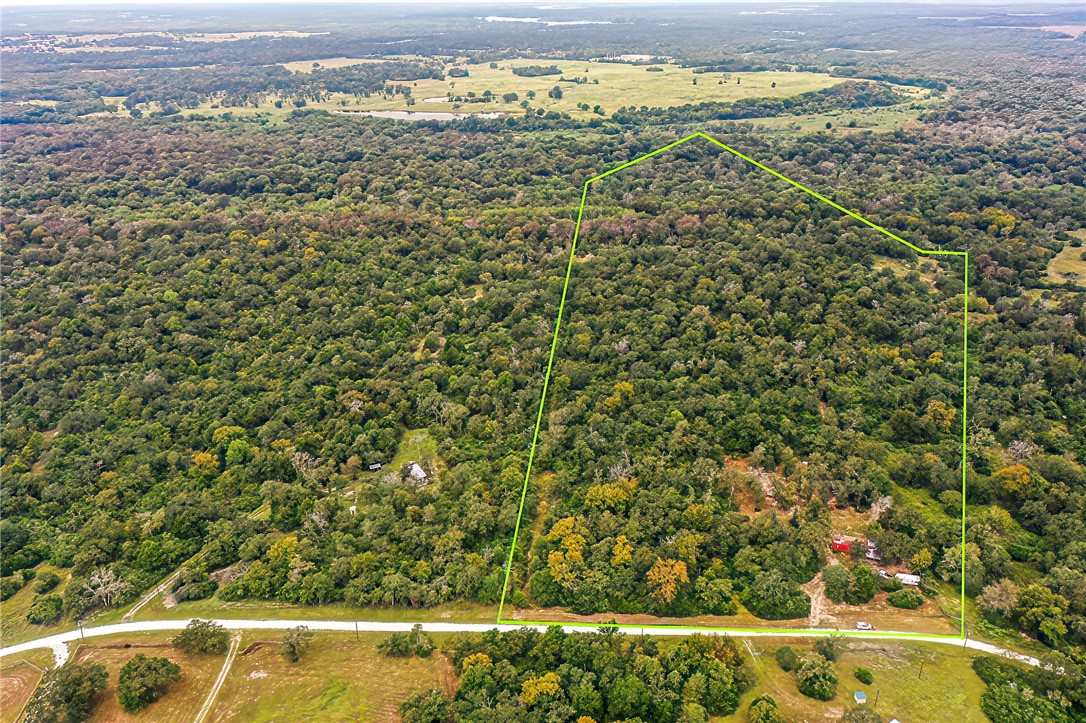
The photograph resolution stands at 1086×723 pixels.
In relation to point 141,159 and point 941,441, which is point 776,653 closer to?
point 941,441

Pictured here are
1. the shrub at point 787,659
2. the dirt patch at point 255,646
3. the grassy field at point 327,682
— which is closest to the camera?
the grassy field at point 327,682

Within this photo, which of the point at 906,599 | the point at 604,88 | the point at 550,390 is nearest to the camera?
the point at 906,599

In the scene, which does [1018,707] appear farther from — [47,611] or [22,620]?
[22,620]

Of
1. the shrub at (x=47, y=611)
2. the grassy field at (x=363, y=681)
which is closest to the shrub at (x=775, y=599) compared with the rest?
the grassy field at (x=363, y=681)

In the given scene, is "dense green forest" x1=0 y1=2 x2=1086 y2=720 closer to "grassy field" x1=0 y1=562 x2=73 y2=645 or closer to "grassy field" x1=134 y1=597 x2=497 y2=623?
"grassy field" x1=0 y1=562 x2=73 y2=645

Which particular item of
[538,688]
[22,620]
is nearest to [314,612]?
[538,688]

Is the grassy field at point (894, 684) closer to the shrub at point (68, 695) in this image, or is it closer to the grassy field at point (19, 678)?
the shrub at point (68, 695)

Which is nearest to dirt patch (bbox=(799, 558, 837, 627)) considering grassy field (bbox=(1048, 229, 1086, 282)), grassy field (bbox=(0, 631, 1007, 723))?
grassy field (bbox=(0, 631, 1007, 723))
